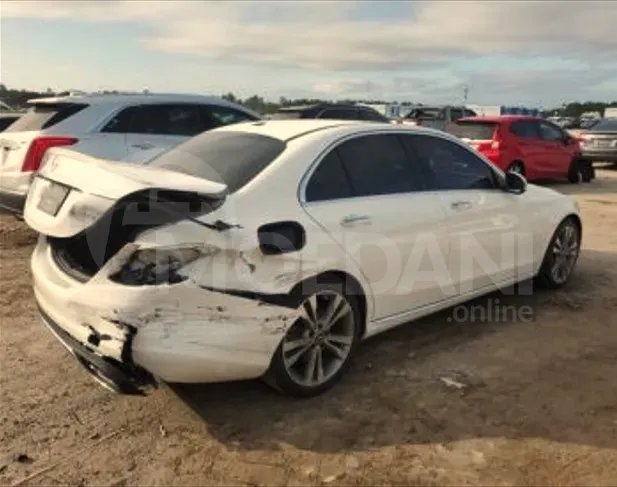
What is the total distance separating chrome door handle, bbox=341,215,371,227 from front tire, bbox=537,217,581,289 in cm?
265

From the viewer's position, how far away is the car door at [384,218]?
4414 mm

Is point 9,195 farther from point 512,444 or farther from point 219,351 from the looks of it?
point 512,444

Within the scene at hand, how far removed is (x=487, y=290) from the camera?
19.0ft

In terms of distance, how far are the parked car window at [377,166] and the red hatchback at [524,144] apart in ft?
33.2

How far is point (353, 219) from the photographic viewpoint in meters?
4.47

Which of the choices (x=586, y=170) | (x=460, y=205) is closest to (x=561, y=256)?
Answer: (x=460, y=205)

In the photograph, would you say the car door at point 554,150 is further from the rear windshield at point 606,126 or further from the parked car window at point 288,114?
the parked car window at point 288,114

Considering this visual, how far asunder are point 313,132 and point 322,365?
1.46m

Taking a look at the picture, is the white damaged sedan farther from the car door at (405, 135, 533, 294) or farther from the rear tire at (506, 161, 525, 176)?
the rear tire at (506, 161, 525, 176)

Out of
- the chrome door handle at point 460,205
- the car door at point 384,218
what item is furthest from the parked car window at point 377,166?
the chrome door handle at point 460,205

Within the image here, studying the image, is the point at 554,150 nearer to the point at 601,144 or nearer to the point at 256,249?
the point at 601,144

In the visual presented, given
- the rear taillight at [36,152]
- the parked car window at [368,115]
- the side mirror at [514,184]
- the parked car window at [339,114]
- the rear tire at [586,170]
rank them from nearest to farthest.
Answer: the side mirror at [514,184] < the rear taillight at [36,152] < the parked car window at [339,114] < the parked car window at [368,115] < the rear tire at [586,170]

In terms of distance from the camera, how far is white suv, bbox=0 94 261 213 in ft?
25.7

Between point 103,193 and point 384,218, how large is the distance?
5.91 ft
